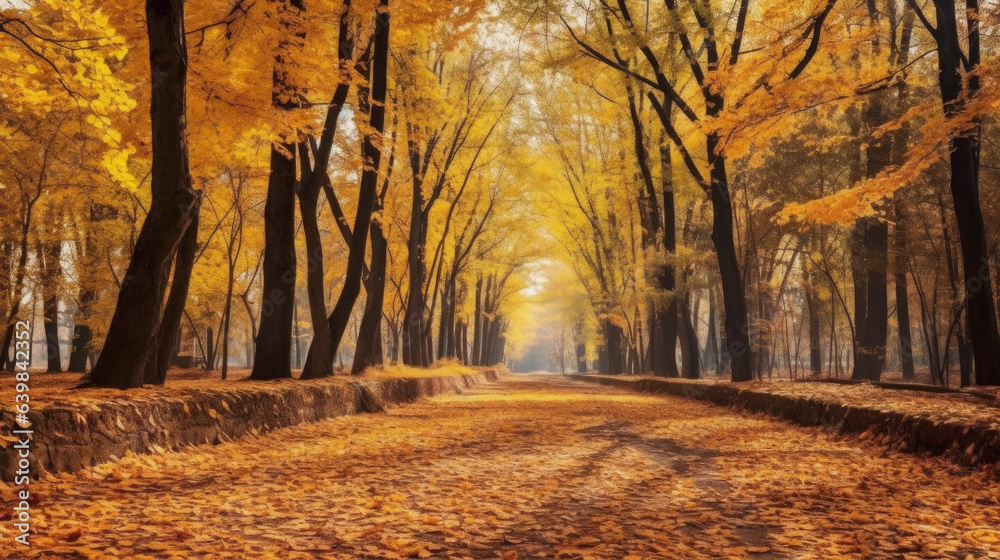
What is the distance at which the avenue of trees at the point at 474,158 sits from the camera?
855 cm

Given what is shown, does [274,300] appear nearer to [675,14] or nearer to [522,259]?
[675,14]

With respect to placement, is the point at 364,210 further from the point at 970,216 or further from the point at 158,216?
the point at 970,216

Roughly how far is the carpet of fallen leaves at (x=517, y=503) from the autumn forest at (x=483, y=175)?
96 mm

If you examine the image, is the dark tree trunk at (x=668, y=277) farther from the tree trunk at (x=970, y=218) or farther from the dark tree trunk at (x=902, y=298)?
the tree trunk at (x=970, y=218)

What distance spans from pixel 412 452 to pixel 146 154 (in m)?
6.19

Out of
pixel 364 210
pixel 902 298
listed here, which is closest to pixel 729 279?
pixel 364 210

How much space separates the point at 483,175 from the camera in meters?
24.2

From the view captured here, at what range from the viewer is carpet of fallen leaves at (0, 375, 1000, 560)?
3.12 meters

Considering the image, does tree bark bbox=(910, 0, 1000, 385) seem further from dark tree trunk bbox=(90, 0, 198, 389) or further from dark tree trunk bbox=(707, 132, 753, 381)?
dark tree trunk bbox=(90, 0, 198, 389)

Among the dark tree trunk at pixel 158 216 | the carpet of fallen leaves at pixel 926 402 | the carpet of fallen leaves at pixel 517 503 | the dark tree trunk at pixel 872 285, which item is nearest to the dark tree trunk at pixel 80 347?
the dark tree trunk at pixel 158 216

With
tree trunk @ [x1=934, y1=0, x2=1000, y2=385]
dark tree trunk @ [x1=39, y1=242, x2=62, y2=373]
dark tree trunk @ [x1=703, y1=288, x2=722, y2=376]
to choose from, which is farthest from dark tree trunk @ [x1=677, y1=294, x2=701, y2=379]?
dark tree trunk @ [x1=39, y1=242, x2=62, y2=373]

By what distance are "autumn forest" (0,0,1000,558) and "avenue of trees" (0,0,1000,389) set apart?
6cm

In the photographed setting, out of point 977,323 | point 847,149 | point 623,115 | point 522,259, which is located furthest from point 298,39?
point 522,259

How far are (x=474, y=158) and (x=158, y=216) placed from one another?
15738mm
